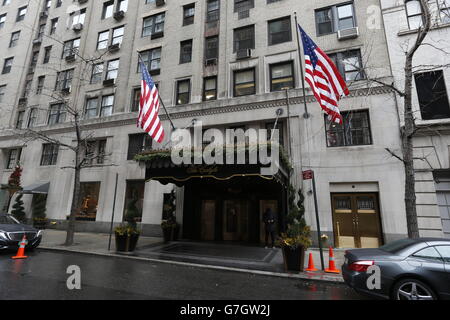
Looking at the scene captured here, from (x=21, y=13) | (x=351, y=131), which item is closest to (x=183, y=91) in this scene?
(x=351, y=131)

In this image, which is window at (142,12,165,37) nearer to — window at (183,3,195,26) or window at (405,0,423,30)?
window at (183,3,195,26)

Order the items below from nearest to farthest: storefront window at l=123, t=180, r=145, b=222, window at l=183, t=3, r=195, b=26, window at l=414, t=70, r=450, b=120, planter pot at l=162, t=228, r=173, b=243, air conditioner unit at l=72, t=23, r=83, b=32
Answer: window at l=414, t=70, r=450, b=120 < planter pot at l=162, t=228, r=173, b=243 < storefront window at l=123, t=180, r=145, b=222 < window at l=183, t=3, r=195, b=26 < air conditioner unit at l=72, t=23, r=83, b=32

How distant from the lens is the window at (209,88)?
54.0 feet

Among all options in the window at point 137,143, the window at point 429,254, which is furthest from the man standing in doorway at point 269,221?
the window at point 137,143

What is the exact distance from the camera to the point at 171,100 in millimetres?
17203

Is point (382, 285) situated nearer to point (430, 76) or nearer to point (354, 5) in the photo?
point (430, 76)

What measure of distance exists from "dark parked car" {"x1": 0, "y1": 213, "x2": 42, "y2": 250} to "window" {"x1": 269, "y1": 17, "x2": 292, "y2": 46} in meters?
17.5

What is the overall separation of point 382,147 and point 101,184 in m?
19.0

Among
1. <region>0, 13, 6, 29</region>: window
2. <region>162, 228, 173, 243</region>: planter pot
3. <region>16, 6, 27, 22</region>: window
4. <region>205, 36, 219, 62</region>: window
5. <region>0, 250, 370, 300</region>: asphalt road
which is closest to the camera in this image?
<region>0, 250, 370, 300</region>: asphalt road

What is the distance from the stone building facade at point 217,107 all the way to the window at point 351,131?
0.19 feet

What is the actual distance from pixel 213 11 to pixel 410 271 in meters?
20.4

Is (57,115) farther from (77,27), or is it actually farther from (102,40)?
(77,27)

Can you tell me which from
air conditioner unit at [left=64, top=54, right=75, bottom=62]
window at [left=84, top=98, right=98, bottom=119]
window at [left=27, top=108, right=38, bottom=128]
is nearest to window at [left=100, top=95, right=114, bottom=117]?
window at [left=84, top=98, right=98, bottom=119]

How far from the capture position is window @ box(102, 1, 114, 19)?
2212 centimetres
